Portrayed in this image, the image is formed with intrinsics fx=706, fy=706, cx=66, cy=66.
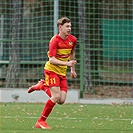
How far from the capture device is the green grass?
10727 millimetres

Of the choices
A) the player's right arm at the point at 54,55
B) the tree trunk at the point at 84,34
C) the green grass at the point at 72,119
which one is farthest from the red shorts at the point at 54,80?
the tree trunk at the point at 84,34

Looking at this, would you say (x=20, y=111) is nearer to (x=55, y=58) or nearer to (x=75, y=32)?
(x=55, y=58)

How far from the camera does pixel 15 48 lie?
769 inches

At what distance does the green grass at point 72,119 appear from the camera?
1073 cm

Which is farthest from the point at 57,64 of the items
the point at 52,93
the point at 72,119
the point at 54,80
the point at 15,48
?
the point at 15,48

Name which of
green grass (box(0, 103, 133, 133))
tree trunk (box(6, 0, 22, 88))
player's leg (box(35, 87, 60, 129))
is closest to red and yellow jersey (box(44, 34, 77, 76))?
player's leg (box(35, 87, 60, 129))

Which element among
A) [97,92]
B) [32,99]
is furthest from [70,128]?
[97,92]

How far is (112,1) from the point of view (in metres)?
19.4

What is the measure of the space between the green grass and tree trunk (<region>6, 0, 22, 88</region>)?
3.58m

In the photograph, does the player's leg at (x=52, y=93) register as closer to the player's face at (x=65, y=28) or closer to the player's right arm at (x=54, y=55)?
the player's right arm at (x=54, y=55)

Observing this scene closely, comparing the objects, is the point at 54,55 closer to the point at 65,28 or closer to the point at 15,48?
the point at 65,28

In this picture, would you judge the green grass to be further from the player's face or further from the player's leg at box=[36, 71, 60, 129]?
the player's face

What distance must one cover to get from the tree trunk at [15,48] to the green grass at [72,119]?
11.7ft

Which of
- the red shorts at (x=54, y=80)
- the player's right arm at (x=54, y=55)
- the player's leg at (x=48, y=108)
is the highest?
the player's right arm at (x=54, y=55)
